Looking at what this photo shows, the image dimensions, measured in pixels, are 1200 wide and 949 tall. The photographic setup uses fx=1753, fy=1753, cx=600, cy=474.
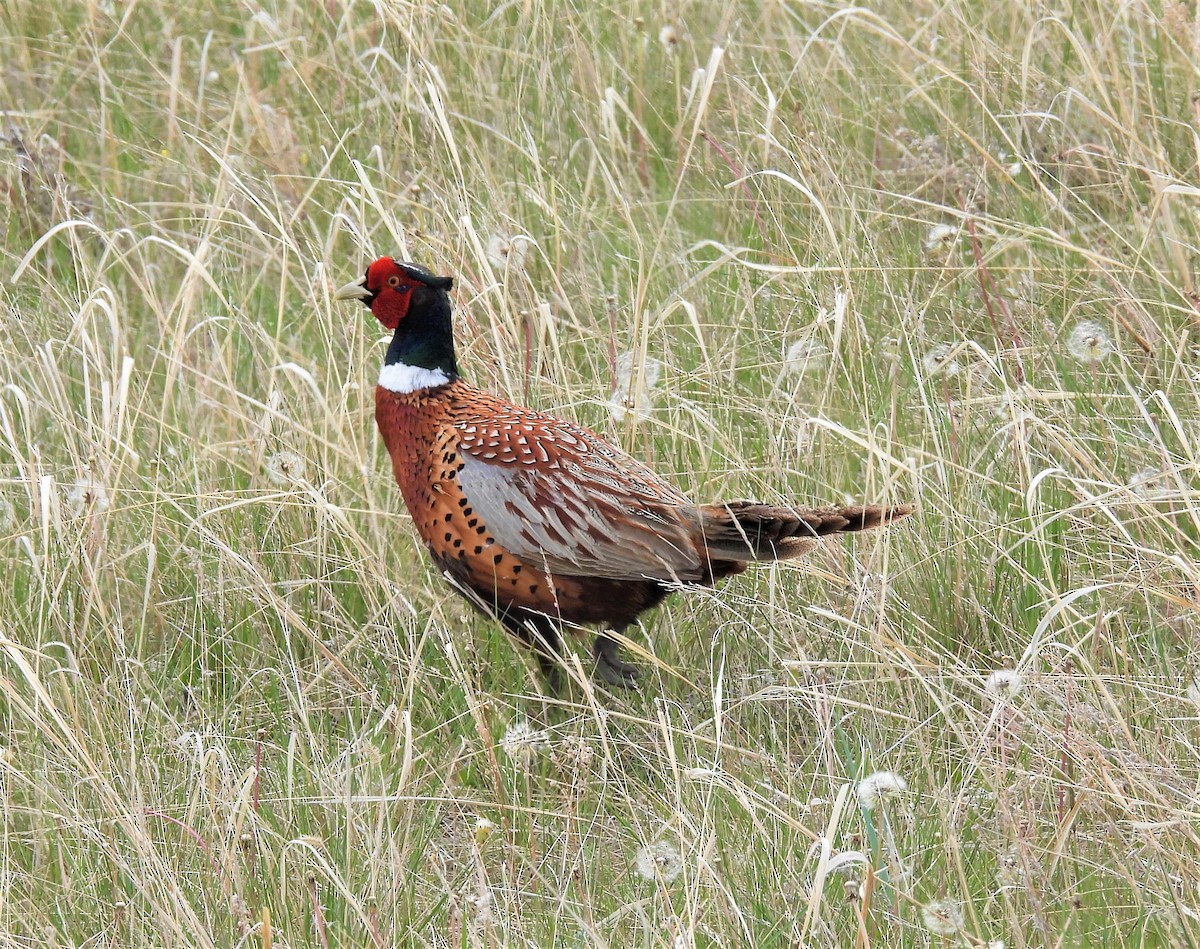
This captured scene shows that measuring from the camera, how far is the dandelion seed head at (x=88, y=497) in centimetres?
401

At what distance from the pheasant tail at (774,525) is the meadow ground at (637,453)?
0.44ft

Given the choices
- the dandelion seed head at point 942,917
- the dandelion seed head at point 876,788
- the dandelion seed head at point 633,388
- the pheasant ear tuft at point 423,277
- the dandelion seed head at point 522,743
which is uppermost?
the pheasant ear tuft at point 423,277

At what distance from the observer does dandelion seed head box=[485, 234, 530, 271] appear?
4.64 meters

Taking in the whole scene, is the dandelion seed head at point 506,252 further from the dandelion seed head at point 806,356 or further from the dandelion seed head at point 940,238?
Answer: the dandelion seed head at point 940,238

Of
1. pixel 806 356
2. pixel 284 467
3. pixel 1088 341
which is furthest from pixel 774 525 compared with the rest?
pixel 284 467

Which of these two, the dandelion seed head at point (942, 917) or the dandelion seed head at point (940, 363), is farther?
the dandelion seed head at point (940, 363)

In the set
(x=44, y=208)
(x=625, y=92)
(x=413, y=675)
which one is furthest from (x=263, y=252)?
(x=413, y=675)

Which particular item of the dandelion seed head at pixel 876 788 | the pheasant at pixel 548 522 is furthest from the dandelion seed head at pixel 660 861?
the pheasant at pixel 548 522

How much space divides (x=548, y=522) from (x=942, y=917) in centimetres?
143

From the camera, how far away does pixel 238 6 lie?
647cm

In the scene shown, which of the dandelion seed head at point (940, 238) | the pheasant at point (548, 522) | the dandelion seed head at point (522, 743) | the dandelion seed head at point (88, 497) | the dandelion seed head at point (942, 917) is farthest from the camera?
the dandelion seed head at point (940, 238)

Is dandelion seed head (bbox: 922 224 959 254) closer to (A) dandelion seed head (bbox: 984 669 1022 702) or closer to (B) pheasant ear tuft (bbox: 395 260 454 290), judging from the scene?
(B) pheasant ear tuft (bbox: 395 260 454 290)

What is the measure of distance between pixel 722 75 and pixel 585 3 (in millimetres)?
590

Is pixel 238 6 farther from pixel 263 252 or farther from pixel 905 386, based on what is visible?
pixel 905 386
